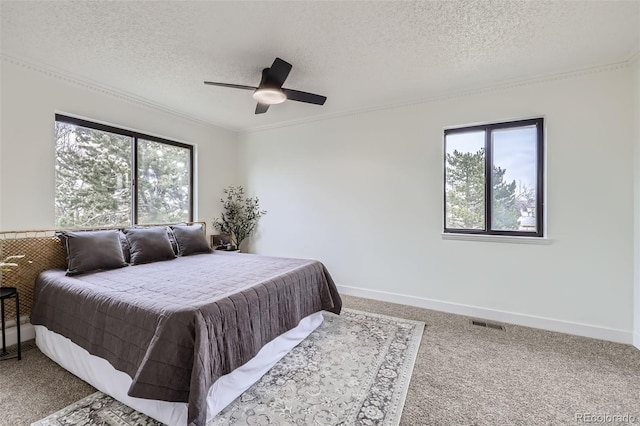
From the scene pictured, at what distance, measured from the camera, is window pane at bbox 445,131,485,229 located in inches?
127

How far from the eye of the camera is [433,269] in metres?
3.37

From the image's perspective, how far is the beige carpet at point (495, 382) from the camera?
1657mm

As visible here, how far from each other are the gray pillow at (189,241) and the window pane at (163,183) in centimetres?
48

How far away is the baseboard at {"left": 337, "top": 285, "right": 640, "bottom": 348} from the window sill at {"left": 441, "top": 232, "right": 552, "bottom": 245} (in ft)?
2.55

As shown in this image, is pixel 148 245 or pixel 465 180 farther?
pixel 465 180

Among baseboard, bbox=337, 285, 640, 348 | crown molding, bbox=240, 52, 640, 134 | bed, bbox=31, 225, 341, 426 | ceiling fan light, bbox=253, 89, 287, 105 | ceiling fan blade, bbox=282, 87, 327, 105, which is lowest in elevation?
baseboard, bbox=337, 285, 640, 348

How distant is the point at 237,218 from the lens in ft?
15.6

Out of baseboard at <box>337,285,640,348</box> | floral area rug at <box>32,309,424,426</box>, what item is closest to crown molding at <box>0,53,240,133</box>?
floral area rug at <box>32,309,424,426</box>

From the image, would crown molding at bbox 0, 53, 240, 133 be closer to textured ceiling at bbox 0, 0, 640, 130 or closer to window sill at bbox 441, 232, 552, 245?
textured ceiling at bbox 0, 0, 640, 130

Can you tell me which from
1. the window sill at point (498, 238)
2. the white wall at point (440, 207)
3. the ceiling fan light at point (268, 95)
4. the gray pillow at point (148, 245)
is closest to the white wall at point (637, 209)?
the white wall at point (440, 207)

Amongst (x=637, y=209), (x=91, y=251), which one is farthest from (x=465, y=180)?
(x=91, y=251)

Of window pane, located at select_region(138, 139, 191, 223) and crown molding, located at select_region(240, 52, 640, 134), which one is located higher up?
crown molding, located at select_region(240, 52, 640, 134)

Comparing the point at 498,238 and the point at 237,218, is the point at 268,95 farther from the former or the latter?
the point at 498,238

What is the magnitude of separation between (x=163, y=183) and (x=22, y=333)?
2165mm
